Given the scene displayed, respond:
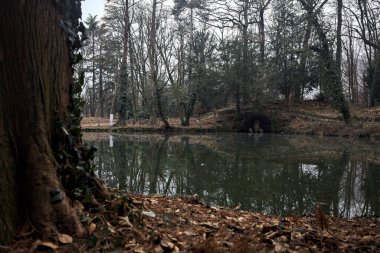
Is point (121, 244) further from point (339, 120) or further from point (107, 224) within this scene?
point (339, 120)

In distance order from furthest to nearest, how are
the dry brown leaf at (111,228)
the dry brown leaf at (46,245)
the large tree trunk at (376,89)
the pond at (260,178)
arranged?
the large tree trunk at (376,89)
the pond at (260,178)
the dry brown leaf at (111,228)
the dry brown leaf at (46,245)

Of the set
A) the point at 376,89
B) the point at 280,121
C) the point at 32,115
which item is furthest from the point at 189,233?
the point at 376,89

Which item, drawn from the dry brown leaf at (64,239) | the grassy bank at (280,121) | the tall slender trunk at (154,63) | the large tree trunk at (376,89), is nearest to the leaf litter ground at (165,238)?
the dry brown leaf at (64,239)

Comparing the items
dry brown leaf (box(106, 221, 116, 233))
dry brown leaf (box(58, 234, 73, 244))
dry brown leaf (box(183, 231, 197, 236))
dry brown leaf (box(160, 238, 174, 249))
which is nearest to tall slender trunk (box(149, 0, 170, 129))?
dry brown leaf (box(183, 231, 197, 236))

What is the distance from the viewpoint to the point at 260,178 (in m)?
8.55

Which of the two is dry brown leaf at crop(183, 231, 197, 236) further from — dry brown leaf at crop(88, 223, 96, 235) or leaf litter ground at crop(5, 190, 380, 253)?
dry brown leaf at crop(88, 223, 96, 235)

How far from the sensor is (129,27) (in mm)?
27562

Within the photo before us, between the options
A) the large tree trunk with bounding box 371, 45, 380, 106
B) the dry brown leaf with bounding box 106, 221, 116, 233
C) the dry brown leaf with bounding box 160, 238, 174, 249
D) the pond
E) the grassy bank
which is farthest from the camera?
the large tree trunk with bounding box 371, 45, 380, 106

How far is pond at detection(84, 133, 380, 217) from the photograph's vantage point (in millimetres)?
6270

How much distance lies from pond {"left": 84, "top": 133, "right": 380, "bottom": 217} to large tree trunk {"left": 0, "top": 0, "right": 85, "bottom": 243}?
3808mm

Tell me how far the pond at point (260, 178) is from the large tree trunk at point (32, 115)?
3.81 metres

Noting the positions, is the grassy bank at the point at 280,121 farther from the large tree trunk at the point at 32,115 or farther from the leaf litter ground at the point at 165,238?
the large tree trunk at the point at 32,115

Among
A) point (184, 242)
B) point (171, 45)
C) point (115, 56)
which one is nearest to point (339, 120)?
point (171, 45)

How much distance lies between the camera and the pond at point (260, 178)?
6270 mm
